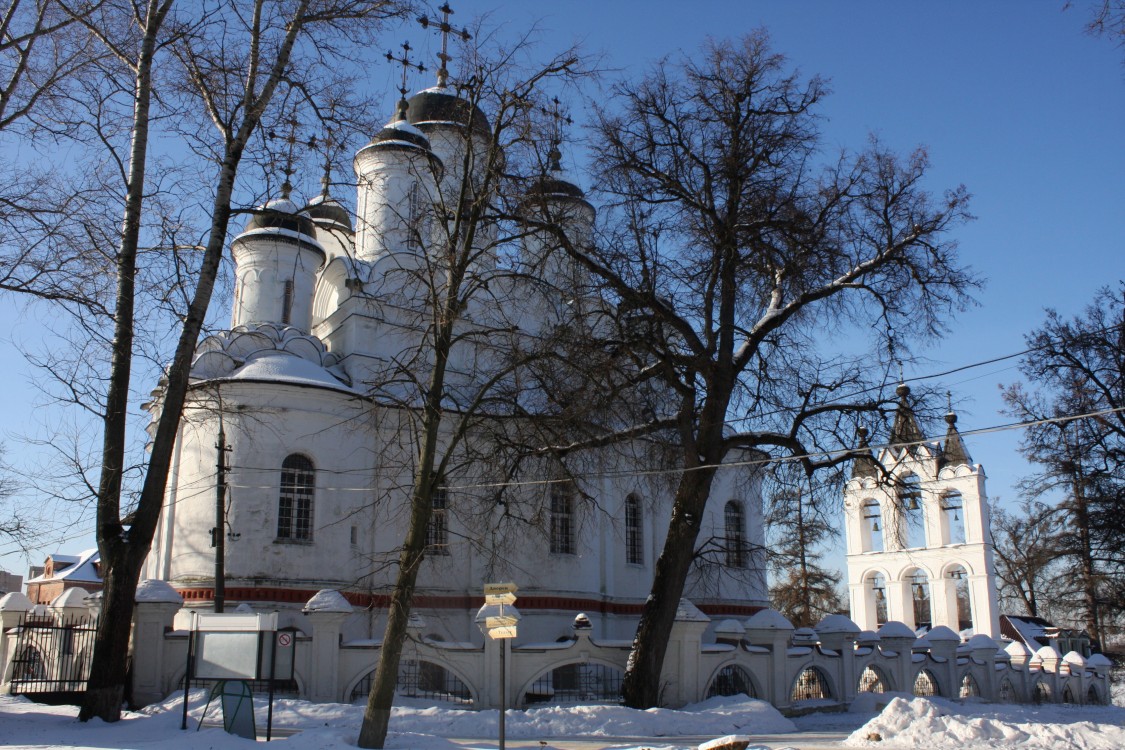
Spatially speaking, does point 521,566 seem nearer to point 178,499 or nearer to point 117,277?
point 178,499

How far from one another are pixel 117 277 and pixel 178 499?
10551mm

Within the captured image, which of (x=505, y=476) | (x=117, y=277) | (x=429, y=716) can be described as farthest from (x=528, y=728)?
(x=117, y=277)

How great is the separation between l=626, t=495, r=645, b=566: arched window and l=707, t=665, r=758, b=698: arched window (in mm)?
8234

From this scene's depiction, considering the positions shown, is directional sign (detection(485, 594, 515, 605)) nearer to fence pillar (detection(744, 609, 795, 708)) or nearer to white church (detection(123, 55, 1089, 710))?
white church (detection(123, 55, 1089, 710))

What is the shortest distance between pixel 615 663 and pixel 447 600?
6928 mm

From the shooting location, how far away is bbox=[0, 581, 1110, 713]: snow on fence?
1805 centimetres

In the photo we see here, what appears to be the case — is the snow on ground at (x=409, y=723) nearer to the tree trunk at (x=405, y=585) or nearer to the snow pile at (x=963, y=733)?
the tree trunk at (x=405, y=585)

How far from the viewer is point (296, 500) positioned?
78.9 feet

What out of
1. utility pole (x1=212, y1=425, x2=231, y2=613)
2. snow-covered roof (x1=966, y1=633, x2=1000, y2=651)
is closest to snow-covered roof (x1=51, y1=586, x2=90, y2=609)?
utility pole (x1=212, y1=425, x2=231, y2=613)

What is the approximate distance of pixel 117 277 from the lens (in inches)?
574

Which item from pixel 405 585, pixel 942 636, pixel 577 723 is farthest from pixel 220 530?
pixel 942 636

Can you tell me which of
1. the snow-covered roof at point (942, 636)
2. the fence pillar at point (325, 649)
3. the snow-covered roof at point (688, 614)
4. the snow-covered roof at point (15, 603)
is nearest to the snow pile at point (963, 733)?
the snow-covered roof at point (688, 614)

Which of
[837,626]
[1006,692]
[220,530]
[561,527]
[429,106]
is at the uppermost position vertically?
[429,106]

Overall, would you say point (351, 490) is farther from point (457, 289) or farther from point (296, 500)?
point (457, 289)
